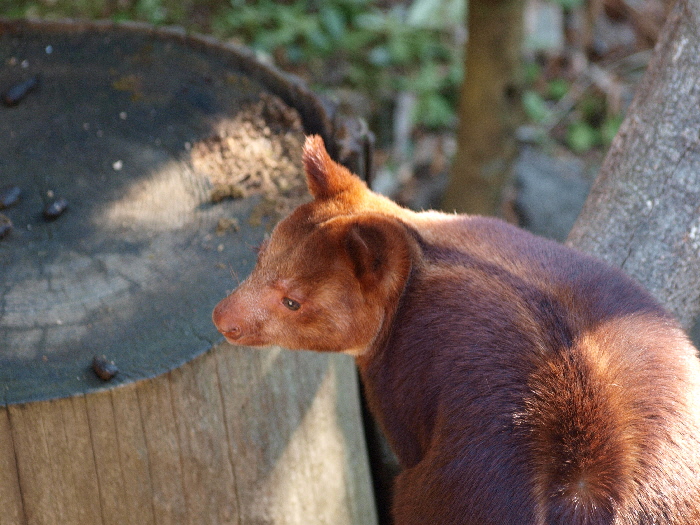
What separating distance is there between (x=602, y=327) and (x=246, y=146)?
200 cm

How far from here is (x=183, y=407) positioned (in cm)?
273

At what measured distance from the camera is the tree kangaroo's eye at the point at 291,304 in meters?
2.52

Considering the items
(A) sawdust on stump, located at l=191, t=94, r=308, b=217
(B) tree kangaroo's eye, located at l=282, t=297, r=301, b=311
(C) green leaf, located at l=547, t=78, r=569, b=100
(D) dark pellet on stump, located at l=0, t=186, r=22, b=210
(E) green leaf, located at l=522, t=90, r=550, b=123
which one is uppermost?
(B) tree kangaroo's eye, located at l=282, t=297, r=301, b=311

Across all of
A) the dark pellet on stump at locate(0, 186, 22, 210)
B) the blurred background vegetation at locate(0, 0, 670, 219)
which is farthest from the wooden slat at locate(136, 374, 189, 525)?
the blurred background vegetation at locate(0, 0, 670, 219)

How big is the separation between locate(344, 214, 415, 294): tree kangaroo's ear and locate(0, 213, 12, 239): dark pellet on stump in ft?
5.12

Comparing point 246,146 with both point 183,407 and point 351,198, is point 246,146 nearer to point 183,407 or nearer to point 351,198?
point 351,198

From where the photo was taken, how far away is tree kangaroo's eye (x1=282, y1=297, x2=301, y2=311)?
8.27 ft

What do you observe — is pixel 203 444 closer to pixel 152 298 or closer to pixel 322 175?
pixel 152 298

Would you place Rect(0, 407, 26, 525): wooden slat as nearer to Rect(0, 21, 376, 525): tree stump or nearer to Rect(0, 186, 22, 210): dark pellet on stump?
Rect(0, 21, 376, 525): tree stump

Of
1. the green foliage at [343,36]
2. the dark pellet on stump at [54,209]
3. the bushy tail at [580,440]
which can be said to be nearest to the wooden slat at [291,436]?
the dark pellet on stump at [54,209]

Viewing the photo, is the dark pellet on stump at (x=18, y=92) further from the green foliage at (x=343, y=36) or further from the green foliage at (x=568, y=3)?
the green foliage at (x=568, y=3)

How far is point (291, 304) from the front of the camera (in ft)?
8.30

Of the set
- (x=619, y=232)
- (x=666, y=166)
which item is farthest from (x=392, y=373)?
(x=666, y=166)

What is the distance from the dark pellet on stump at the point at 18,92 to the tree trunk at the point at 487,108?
10.4 ft
